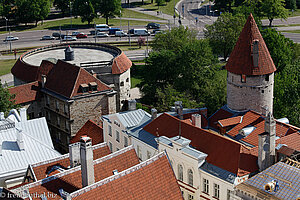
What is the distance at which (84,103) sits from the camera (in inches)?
3258

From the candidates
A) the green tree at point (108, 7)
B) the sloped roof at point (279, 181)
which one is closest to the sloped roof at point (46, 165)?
the sloped roof at point (279, 181)

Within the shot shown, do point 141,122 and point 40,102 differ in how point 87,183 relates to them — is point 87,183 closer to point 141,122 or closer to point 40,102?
point 141,122

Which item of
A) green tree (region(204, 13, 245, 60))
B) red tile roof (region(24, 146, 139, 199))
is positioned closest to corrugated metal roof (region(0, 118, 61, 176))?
red tile roof (region(24, 146, 139, 199))

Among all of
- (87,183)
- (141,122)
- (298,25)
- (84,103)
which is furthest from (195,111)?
(298,25)

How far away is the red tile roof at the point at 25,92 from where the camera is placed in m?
87.8

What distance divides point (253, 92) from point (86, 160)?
106 feet

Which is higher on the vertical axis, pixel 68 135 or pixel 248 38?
pixel 248 38

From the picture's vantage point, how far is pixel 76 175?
48281mm

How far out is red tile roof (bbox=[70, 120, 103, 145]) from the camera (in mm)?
76419

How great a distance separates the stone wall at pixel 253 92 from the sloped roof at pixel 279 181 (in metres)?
19.1

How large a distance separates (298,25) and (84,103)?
115749 mm

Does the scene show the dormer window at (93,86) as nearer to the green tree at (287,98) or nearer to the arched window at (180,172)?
the green tree at (287,98)

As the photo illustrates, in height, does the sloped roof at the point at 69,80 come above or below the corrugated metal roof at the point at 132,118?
above

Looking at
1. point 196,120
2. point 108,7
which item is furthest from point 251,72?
point 108,7
